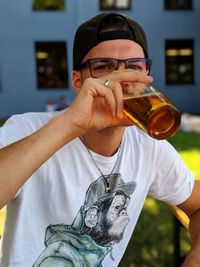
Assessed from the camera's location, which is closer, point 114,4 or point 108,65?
point 108,65

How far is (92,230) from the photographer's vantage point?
1.58 metres

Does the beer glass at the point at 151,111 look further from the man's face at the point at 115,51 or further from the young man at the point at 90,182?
the man's face at the point at 115,51

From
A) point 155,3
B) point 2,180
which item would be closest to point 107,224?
point 2,180

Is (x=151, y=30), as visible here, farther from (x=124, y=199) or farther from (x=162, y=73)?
(x=124, y=199)

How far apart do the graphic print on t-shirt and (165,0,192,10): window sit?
1607 centimetres

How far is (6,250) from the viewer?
1524mm

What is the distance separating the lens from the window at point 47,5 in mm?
16016

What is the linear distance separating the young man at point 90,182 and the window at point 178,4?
52.2ft

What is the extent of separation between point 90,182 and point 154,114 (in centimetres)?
48

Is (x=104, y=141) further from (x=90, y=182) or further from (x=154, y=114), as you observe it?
(x=154, y=114)

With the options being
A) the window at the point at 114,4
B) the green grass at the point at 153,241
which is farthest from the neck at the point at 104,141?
the window at the point at 114,4

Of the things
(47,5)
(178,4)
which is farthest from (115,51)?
(178,4)

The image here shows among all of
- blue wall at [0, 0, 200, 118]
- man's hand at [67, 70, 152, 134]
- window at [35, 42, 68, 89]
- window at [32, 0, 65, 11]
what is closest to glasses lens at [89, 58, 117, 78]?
man's hand at [67, 70, 152, 134]

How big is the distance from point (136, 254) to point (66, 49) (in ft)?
44.6
